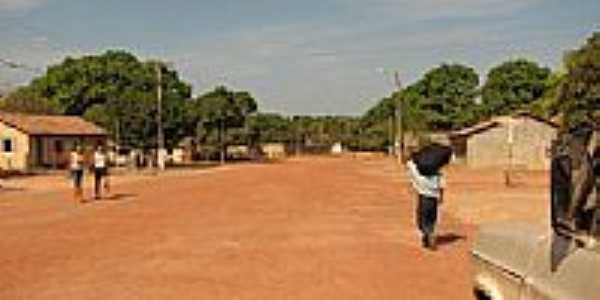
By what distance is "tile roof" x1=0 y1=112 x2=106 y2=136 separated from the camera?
197 feet

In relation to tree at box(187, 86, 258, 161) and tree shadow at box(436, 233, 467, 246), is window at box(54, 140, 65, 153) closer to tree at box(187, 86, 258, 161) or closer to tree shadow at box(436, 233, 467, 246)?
tree at box(187, 86, 258, 161)

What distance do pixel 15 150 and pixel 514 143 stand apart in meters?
33.5

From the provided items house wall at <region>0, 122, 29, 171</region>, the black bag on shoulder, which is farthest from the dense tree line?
the black bag on shoulder

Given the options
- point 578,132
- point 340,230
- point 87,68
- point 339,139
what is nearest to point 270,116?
point 339,139

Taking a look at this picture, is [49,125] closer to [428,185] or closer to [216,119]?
[216,119]

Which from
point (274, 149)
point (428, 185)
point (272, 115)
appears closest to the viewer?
point (428, 185)

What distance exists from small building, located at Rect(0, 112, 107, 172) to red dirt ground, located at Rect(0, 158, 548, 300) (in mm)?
35197

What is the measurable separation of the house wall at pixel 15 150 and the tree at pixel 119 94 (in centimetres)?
874

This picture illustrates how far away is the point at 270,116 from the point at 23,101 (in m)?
63.3

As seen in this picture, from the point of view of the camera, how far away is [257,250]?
14383mm

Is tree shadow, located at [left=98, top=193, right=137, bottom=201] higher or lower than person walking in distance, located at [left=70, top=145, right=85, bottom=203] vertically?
lower

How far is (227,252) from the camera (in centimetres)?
1416

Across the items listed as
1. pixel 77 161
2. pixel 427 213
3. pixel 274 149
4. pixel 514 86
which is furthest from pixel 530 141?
pixel 274 149

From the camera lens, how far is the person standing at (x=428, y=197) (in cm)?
1466
